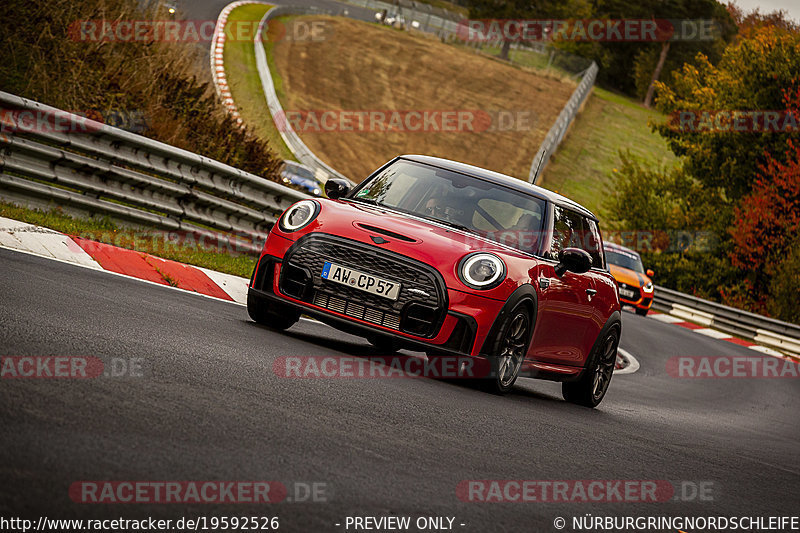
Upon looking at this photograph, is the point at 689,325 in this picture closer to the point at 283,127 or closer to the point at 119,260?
the point at 283,127

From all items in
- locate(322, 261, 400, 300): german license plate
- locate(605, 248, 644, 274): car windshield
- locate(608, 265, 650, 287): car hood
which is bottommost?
locate(608, 265, 650, 287): car hood

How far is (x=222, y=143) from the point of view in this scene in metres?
14.2

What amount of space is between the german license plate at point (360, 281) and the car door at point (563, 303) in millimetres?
1156

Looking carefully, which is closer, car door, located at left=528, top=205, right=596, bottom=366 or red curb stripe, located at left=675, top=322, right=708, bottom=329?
car door, located at left=528, top=205, right=596, bottom=366

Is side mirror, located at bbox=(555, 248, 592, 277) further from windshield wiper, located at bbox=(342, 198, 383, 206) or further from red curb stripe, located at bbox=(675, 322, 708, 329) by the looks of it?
red curb stripe, located at bbox=(675, 322, 708, 329)

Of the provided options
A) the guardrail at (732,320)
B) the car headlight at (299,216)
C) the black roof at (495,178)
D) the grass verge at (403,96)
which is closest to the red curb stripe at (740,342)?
the guardrail at (732,320)

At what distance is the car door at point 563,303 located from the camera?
26.1 feet

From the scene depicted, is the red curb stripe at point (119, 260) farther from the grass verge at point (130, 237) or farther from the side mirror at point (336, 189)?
the side mirror at point (336, 189)

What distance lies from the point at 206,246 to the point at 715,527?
26.4 feet

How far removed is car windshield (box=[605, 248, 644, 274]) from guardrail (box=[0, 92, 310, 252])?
14911 mm

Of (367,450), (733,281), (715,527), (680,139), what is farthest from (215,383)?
(680,139)

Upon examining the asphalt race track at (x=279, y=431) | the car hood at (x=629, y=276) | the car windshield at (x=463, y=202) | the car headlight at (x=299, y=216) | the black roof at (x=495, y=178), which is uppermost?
the black roof at (x=495, y=178)

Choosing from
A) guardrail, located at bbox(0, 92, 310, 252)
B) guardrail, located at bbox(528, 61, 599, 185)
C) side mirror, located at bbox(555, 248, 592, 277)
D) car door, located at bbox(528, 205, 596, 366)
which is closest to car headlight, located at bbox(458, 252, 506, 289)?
car door, located at bbox(528, 205, 596, 366)

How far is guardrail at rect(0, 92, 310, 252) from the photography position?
977 cm
